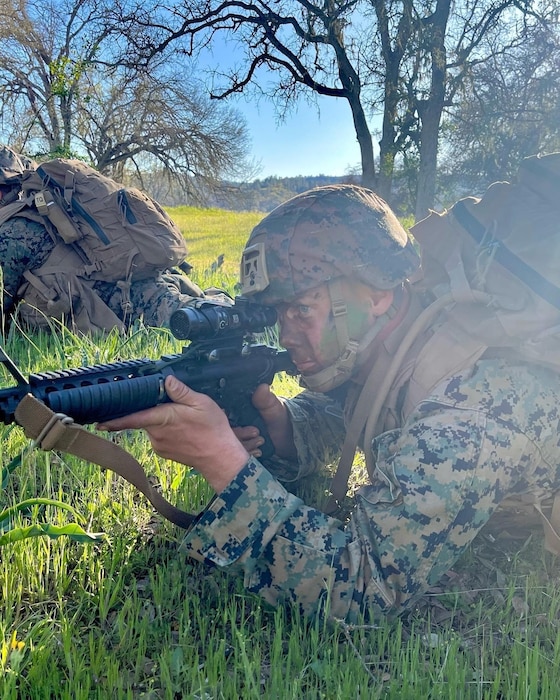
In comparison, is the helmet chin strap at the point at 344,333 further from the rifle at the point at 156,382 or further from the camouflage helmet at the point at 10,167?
the camouflage helmet at the point at 10,167

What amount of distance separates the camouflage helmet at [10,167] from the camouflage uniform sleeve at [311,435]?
4.76 metres

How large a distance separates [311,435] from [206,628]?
1286mm

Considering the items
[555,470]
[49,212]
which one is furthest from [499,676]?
[49,212]

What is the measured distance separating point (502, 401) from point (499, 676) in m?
0.81

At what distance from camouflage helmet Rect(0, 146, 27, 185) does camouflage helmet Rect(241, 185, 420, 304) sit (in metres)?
4.94

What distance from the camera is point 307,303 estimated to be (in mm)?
2506

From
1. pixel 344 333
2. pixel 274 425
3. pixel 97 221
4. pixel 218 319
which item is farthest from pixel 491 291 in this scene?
pixel 97 221

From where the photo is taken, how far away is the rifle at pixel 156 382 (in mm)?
1904

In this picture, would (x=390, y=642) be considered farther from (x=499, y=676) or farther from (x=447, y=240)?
(x=447, y=240)

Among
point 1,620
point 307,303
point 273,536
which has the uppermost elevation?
point 307,303

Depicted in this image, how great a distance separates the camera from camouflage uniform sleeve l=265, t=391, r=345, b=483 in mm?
3158

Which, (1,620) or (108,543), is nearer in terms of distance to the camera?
(1,620)

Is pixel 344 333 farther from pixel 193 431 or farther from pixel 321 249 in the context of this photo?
pixel 193 431

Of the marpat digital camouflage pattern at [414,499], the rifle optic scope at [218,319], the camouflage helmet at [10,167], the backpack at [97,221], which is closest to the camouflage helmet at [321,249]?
the rifle optic scope at [218,319]
